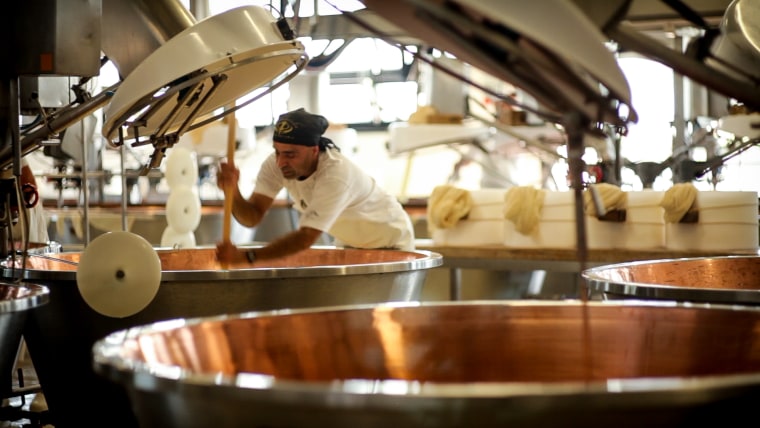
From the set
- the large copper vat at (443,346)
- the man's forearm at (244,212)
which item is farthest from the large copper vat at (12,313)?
the man's forearm at (244,212)

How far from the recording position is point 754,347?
4.69ft

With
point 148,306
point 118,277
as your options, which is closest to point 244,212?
point 148,306

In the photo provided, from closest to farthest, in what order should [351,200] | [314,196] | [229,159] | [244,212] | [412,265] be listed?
1. [412,265]
2. [229,159]
3. [314,196]
4. [351,200]
5. [244,212]

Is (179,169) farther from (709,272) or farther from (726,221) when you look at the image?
(709,272)

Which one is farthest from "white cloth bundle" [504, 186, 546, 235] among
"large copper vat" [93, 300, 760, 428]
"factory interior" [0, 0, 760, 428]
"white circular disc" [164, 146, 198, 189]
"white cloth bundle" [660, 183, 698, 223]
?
"large copper vat" [93, 300, 760, 428]

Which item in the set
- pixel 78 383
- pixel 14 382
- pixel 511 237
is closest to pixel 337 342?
pixel 78 383

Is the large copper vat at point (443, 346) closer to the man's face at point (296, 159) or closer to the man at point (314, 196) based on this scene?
the man at point (314, 196)

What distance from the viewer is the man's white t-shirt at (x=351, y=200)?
3.62 metres

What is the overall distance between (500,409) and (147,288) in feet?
4.56

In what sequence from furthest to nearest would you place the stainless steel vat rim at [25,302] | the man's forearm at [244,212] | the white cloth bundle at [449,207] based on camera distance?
the white cloth bundle at [449,207] < the man's forearm at [244,212] < the stainless steel vat rim at [25,302]

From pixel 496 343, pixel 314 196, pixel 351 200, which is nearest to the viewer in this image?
pixel 496 343

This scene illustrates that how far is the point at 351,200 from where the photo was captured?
3703mm

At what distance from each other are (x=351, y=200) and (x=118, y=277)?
1609 millimetres

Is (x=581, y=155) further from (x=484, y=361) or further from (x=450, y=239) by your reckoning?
(x=450, y=239)
